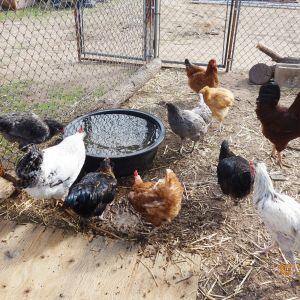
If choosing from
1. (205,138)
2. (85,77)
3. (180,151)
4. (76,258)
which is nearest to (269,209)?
(76,258)

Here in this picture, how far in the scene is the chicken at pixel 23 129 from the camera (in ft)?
12.8

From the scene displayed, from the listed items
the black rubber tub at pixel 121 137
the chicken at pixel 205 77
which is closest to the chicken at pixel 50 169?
the black rubber tub at pixel 121 137

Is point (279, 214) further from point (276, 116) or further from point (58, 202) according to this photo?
point (58, 202)

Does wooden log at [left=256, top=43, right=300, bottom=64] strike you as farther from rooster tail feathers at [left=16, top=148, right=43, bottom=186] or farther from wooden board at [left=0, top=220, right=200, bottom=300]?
rooster tail feathers at [left=16, top=148, right=43, bottom=186]

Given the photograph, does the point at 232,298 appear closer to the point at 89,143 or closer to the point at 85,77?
the point at 89,143

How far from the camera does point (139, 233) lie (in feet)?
10.3

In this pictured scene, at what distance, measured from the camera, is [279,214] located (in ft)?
8.36

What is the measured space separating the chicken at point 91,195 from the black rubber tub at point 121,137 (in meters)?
0.42

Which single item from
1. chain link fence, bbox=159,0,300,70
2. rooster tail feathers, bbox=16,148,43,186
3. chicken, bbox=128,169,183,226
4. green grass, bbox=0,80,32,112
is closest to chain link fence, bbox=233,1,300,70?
chain link fence, bbox=159,0,300,70

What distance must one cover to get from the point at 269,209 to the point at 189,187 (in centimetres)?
125

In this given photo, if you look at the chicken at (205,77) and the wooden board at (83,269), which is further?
the chicken at (205,77)

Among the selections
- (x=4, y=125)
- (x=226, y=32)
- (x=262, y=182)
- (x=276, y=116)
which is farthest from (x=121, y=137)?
Result: (x=226, y=32)

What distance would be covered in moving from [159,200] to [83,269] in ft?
2.81

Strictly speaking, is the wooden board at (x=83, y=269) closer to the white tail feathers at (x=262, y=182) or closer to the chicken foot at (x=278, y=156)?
the white tail feathers at (x=262, y=182)
